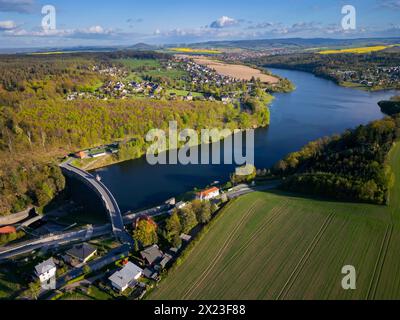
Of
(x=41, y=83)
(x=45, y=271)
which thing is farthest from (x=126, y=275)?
(x=41, y=83)

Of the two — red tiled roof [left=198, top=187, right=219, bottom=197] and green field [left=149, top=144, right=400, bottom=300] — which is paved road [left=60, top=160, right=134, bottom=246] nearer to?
green field [left=149, top=144, right=400, bottom=300]

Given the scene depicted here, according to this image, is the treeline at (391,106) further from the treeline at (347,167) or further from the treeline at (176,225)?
the treeline at (176,225)

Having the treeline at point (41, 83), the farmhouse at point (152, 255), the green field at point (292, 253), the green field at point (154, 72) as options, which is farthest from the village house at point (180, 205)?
the green field at point (154, 72)

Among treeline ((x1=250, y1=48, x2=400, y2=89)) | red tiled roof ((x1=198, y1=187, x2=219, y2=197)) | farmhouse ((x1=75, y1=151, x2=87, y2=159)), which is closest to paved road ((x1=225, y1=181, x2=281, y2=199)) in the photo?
red tiled roof ((x1=198, y1=187, x2=219, y2=197))

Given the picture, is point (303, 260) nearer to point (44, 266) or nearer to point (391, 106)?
point (44, 266)
